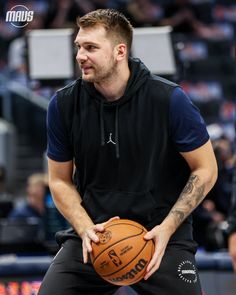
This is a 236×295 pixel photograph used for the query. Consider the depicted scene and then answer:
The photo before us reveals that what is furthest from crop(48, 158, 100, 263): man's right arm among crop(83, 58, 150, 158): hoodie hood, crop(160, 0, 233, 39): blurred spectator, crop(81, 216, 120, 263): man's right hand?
crop(160, 0, 233, 39): blurred spectator

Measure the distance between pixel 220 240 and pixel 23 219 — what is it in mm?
1965

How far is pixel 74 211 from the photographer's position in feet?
13.9

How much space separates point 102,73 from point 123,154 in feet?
1.38

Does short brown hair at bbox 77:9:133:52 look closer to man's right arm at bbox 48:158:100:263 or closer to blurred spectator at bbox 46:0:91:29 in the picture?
man's right arm at bbox 48:158:100:263

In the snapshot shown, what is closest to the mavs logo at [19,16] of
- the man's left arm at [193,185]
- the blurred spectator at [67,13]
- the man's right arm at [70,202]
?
the man's right arm at [70,202]

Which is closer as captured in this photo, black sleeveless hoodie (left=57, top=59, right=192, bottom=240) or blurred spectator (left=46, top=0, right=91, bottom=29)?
black sleeveless hoodie (left=57, top=59, right=192, bottom=240)

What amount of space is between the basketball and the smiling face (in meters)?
0.74

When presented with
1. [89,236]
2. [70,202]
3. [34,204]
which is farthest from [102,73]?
[34,204]

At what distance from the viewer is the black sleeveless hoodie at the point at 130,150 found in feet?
13.8

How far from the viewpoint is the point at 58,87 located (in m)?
7.26

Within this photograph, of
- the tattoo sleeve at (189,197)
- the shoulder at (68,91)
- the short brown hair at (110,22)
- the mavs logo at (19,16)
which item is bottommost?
the tattoo sleeve at (189,197)

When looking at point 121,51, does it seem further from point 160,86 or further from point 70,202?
point 70,202

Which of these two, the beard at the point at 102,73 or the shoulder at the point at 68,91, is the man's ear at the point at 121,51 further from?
the shoulder at the point at 68,91

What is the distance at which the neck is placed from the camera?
13.9 ft
